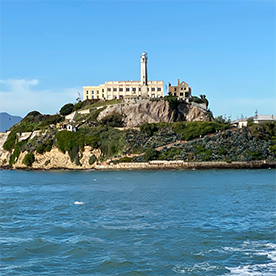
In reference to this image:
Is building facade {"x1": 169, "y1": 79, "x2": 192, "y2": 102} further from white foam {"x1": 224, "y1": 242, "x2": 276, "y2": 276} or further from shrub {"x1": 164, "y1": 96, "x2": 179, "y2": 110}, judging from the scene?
white foam {"x1": 224, "y1": 242, "x2": 276, "y2": 276}

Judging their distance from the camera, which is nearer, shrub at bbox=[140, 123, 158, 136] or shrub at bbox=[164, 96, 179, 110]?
shrub at bbox=[140, 123, 158, 136]

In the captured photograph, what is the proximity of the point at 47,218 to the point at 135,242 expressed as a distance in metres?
8.54

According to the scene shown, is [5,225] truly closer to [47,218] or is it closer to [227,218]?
[47,218]

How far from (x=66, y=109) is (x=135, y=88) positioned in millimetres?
18714

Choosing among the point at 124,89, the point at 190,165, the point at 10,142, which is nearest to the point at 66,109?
the point at 124,89

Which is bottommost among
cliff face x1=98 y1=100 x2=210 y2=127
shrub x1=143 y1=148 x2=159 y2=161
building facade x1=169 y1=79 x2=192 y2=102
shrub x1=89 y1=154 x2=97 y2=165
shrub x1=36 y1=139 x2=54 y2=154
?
shrub x1=89 y1=154 x2=97 y2=165

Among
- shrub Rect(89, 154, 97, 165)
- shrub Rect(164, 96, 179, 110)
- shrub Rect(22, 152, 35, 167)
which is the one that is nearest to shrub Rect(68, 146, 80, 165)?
shrub Rect(89, 154, 97, 165)

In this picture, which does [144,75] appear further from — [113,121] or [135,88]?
[113,121]

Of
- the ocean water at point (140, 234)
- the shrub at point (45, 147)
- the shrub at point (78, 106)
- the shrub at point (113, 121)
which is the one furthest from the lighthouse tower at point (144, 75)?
the ocean water at point (140, 234)

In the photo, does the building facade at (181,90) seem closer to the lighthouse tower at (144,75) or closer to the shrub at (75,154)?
the lighthouse tower at (144,75)

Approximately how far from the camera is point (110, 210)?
98.2ft

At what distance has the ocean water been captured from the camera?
1728 cm

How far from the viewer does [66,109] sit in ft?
370

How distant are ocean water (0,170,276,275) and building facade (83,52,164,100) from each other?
7199 cm
